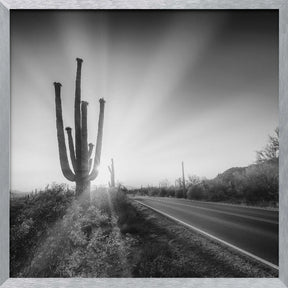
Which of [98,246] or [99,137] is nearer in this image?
[98,246]

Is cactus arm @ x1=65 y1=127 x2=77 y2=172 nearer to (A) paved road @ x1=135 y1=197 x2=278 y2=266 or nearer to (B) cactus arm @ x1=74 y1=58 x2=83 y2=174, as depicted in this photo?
(B) cactus arm @ x1=74 y1=58 x2=83 y2=174

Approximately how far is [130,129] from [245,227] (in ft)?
7.59

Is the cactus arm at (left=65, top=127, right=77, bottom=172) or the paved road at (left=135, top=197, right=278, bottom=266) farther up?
the cactus arm at (left=65, top=127, right=77, bottom=172)

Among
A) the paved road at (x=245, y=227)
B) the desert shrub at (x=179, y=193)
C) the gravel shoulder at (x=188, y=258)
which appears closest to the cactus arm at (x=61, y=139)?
the gravel shoulder at (x=188, y=258)

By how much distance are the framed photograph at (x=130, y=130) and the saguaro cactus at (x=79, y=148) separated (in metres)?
0.02

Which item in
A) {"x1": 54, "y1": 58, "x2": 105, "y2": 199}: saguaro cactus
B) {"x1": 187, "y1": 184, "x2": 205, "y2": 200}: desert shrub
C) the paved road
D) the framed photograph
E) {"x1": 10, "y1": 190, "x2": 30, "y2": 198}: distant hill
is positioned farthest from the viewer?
{"x1": 187, "y1": 184, "x2": 205, "y2": 200}: desert shrub

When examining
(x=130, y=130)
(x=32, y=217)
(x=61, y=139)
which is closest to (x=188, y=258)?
(x=130, y=130)

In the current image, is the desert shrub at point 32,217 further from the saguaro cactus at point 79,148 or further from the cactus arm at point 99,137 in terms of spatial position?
the cactus arm at point 99,137

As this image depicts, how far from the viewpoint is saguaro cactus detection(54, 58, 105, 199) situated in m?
4.37

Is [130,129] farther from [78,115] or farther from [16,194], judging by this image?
[16,194]

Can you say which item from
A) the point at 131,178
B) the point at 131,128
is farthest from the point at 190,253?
the point at 131,128

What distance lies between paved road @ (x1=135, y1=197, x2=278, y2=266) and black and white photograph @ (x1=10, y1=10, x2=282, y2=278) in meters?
0.03

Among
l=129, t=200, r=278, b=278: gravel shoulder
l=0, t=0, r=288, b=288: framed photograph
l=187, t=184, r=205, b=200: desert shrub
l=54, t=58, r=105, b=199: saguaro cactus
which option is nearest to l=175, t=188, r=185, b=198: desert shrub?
l=187, t=184, r=205, b=200: desert shrub

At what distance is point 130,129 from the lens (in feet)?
14.9
